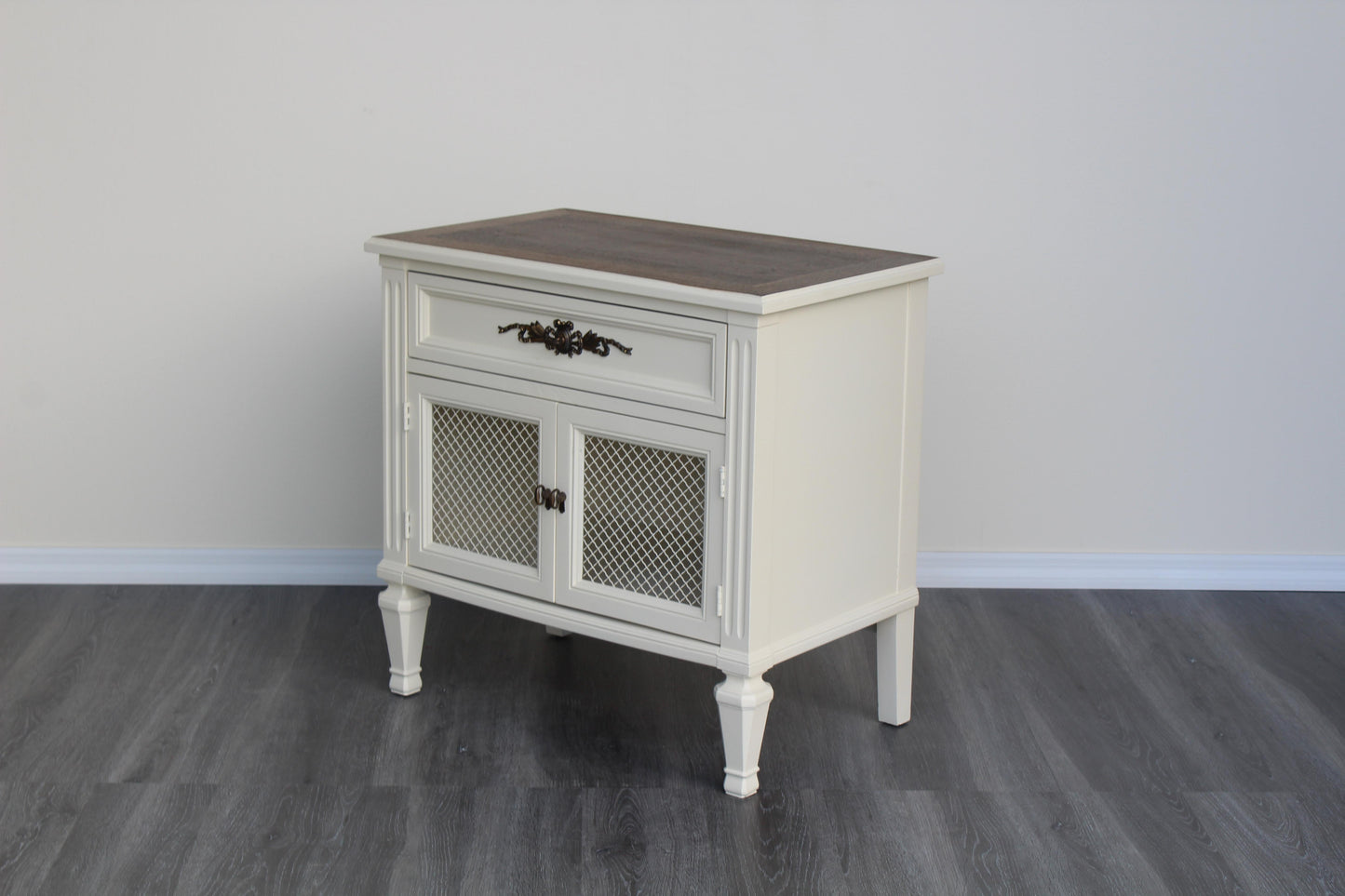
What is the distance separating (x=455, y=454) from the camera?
2.15 meters

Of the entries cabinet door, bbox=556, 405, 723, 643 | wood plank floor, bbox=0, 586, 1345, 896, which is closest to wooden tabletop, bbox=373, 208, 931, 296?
cabinet door, bbox=556, 405, 723, 643

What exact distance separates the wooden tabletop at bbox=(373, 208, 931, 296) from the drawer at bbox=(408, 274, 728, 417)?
53mm

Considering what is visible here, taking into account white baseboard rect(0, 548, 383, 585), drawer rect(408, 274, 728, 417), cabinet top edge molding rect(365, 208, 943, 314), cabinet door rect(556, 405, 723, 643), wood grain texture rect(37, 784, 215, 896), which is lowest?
wood grain texture rect(37, 784, 215, 896)

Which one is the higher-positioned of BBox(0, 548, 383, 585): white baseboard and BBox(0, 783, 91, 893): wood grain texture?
BBox(0, 548, 383, 585): white baseboard

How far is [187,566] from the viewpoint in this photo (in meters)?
2.77

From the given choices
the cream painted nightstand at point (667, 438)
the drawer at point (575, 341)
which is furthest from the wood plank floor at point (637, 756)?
the drawer at point (575, 341)

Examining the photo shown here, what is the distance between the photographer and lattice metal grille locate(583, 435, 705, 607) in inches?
76.2

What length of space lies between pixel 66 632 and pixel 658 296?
127cm

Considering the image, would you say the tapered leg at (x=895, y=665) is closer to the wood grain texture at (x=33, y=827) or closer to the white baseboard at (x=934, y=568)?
the white baseboard at (x=934, y=568)

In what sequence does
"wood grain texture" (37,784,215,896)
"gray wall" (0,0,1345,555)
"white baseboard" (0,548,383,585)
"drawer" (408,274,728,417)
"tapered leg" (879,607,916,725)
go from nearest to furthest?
"wood grain texture" (37,784,215,896), "drawer" (408,274,728,417), "tapered leg" (879,607,916,725), "gray wall" (0,0,1345,555), "white baseboard" (0,548,383,585)

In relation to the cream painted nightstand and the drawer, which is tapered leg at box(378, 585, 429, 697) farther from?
the drawer

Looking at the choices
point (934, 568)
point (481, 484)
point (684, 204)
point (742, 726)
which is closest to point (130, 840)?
point (481, 484)

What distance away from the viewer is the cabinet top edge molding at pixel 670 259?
1849 mm

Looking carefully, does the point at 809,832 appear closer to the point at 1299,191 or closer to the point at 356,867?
the point at 356,867
